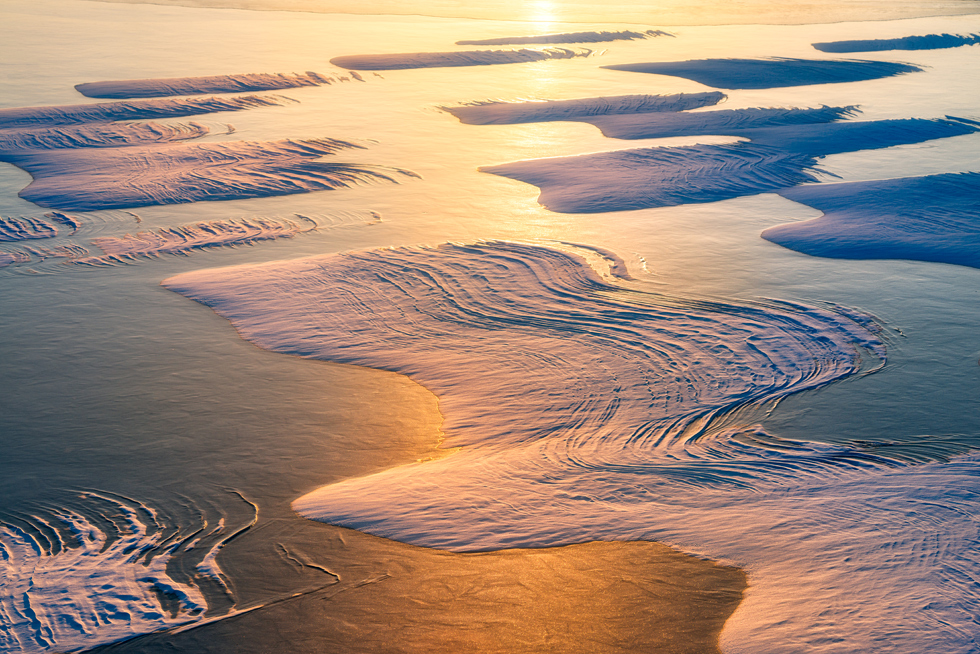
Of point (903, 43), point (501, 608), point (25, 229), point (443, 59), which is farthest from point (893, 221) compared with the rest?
point (903, 43)

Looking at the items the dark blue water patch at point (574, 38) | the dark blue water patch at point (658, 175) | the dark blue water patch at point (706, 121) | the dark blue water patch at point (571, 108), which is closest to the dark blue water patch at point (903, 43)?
the dark blue water patch at point (574, 38)

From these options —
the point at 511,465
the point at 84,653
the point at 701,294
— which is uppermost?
the point at 701,294

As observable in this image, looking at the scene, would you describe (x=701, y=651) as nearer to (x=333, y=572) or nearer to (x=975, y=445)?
(x=333, y=572)

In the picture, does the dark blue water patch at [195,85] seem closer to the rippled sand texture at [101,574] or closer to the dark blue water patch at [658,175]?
the dark blue water patch at [658,175]

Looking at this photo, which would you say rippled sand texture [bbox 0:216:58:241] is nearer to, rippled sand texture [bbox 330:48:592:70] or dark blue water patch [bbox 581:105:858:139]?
dark blue water patch [bbox 581:105:858:139]

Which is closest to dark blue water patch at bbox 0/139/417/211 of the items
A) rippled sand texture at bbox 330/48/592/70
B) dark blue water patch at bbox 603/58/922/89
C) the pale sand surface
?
the pale sand surface

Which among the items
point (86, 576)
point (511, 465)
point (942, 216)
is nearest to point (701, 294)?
point (511, 465)

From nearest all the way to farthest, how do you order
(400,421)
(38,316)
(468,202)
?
(400,421) < (38,316) < (468,202)

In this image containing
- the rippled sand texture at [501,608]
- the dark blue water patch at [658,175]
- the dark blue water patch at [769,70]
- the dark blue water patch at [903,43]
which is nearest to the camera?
the rippled sand texture at [501,608]
